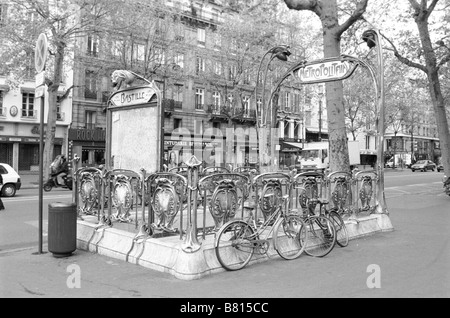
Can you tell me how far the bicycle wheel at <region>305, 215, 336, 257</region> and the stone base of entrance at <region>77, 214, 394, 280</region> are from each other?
0.82 m

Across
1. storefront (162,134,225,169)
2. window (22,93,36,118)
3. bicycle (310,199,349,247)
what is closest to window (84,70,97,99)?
window (22,93,36,118)

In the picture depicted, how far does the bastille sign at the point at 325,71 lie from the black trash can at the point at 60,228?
617cm

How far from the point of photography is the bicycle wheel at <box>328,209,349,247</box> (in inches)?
294

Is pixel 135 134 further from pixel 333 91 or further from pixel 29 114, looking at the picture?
pixel 29 114

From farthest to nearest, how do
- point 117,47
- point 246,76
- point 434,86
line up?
1. point 246,76
2. point 117,47
3. point 434,86

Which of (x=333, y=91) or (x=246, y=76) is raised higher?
(x=246, y=76)

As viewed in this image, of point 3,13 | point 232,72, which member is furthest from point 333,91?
point 232,72

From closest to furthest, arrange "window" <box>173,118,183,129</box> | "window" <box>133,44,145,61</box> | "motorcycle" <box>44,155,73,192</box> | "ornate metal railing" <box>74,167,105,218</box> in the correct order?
"ornate metal railing" <box>74,167,105,218</box> → "motorcycle" <box>44,155,73,192</box> → "window" <box>133,44,145,61</box> → "window" <box>173,118,183,129</box>

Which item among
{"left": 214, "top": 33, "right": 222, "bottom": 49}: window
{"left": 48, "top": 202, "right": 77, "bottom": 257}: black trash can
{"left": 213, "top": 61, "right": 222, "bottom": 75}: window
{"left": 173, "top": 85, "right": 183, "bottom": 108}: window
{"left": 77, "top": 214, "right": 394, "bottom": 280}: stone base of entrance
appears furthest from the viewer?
{"left": 173, "top": 85, "right": 183, "bottom": 108}: window

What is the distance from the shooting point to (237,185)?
6.45 metres

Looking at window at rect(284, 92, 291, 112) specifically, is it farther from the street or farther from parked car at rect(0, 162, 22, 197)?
the street

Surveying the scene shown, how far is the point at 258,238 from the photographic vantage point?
6145 millimetres

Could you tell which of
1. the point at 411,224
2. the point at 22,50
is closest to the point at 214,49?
the point at 22,50

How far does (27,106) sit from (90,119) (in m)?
5.49
